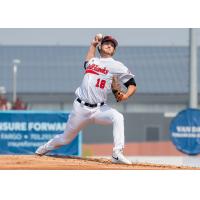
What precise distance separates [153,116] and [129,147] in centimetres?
856

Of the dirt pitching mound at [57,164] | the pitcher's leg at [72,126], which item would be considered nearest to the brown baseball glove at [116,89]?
the pitcher's leg at [72,126]

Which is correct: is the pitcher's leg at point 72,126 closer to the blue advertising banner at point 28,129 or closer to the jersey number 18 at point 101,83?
the jersey number 18 at point 101,83

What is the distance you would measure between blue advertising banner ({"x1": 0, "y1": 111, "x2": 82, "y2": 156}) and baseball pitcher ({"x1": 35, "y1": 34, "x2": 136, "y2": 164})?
473 inches

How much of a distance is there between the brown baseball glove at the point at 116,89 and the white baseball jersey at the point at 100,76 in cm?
7

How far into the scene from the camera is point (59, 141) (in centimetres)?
1212

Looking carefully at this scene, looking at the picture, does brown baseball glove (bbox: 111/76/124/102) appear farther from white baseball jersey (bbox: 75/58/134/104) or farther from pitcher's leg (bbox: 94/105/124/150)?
pitcher's leg (bbox: 94/105/124/150)

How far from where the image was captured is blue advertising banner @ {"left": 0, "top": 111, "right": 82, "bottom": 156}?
23.7 m

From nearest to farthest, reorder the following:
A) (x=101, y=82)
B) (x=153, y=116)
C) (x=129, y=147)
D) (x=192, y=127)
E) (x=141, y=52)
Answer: (x=101, y=82) → (x=192, y=127) → (x=129, y=147) → (x=153, y=116) → (x=141, y=52)

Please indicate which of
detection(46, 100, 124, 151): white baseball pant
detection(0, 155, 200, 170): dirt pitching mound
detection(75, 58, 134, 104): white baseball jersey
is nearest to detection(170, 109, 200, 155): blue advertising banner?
detection(0, 155, 200, 170): dirt pitching mound

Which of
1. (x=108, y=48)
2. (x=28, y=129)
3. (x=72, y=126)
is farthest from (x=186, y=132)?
(x=108, y=48)

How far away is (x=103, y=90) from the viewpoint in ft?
37.7

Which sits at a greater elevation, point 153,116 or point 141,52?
point 141,52

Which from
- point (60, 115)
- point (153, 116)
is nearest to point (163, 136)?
point (153, 116)

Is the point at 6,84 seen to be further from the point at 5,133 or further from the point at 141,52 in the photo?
the point at 5,133
